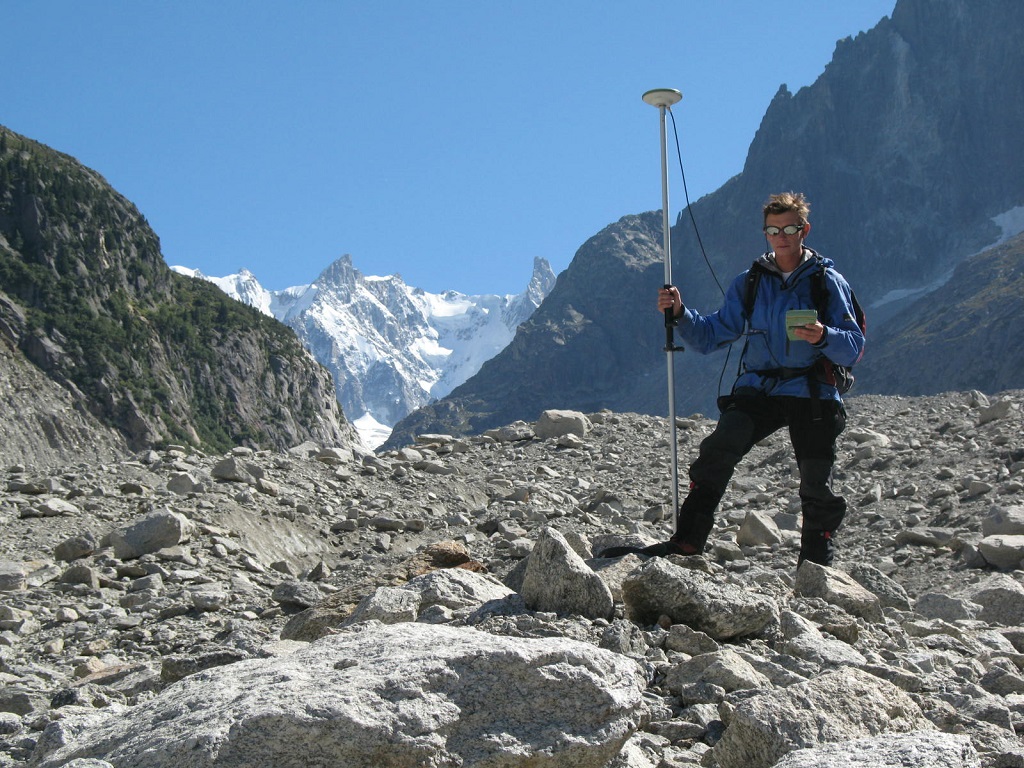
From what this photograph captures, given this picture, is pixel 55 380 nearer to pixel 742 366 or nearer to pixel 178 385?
pixel 178 385

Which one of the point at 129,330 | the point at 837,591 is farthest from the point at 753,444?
the point at 129,330

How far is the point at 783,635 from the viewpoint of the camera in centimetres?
536

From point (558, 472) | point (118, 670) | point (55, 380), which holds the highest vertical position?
point (55, 380)

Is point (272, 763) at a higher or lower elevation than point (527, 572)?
lower

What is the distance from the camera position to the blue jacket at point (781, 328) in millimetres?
6855

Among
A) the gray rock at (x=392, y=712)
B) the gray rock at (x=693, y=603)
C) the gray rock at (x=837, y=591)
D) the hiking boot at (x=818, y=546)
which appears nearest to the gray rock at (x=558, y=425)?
the hiking boot at (x=818, y=546)

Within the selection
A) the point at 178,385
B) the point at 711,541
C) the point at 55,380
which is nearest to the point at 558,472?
the point at 711,541

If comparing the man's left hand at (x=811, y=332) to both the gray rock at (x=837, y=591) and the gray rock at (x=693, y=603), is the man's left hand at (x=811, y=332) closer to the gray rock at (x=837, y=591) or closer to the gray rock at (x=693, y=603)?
the gray rock at (x=837, y=591)

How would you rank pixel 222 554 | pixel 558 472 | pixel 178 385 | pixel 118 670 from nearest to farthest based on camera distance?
pixel 118 670, pixel 222 554, pixel 558 472, pixel 178 385

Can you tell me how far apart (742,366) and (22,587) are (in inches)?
235

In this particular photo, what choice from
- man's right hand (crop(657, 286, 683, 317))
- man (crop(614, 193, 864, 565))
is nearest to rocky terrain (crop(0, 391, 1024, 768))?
man (crop(614, 193, 864, 565))

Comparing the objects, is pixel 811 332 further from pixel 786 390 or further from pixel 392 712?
pixel 392 712

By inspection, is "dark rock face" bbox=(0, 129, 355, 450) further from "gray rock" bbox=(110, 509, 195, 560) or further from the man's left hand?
the man's left hand

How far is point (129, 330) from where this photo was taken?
4715 inches
